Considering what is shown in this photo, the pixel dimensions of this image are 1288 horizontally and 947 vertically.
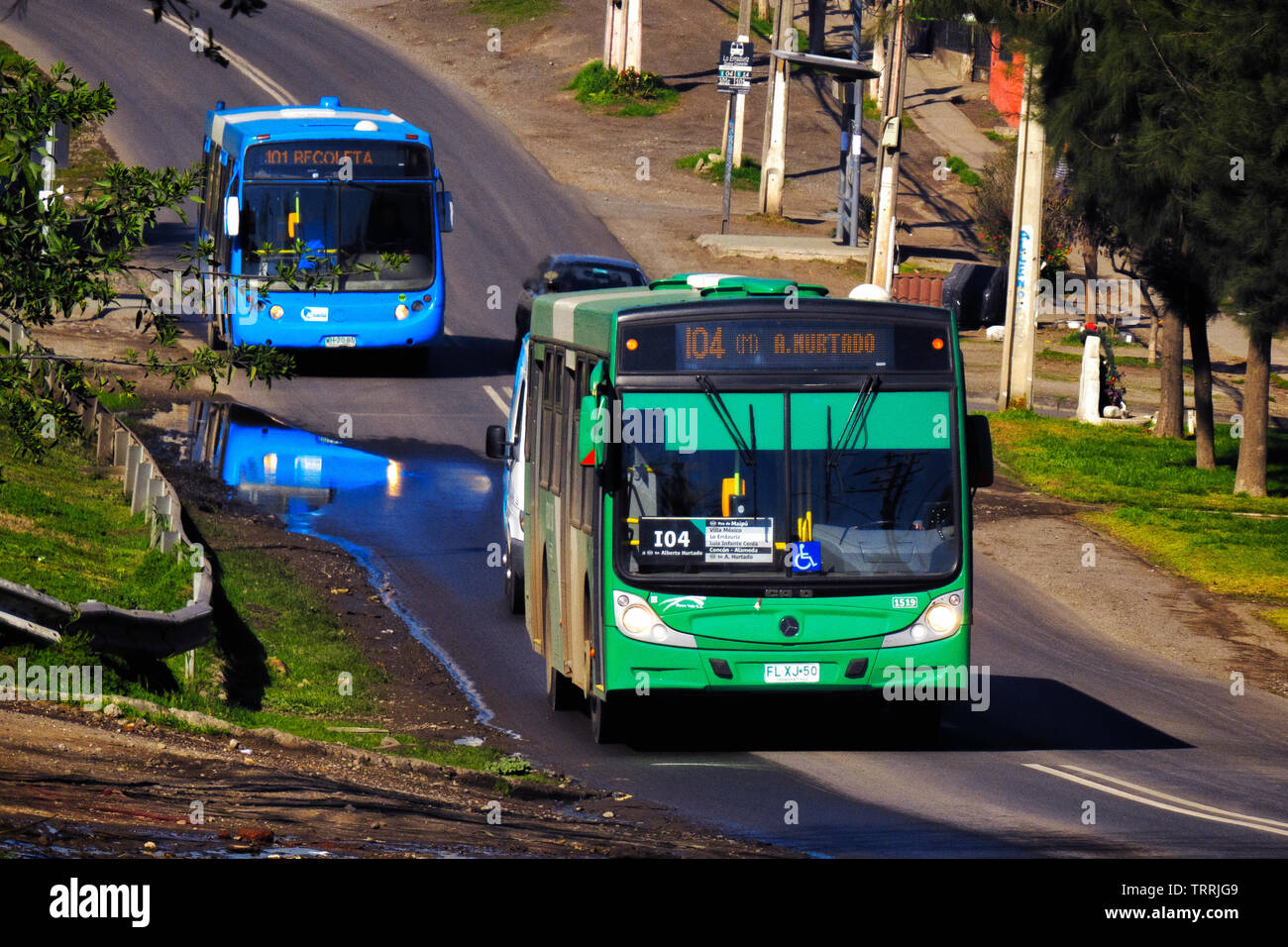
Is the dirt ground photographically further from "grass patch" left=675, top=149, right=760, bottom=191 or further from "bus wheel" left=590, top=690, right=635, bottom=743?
"grass patch" left=675, top=149, right=760, bottom=191

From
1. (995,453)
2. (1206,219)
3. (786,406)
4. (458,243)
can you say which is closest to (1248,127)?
(1206,219)

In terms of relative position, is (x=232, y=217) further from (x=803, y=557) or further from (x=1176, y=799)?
(x=1176, y=799)

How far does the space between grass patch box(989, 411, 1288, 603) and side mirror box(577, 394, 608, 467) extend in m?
10.0

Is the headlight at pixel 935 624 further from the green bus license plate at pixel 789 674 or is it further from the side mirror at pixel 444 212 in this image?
the side mirror at pixel 444 212

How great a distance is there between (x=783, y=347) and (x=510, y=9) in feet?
183

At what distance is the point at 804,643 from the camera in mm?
11562

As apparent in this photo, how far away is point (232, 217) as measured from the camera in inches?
1063

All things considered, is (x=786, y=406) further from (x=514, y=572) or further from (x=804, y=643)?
(x=514, y=572)

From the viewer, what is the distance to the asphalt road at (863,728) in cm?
1026

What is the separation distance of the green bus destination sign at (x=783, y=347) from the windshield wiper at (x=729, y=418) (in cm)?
11

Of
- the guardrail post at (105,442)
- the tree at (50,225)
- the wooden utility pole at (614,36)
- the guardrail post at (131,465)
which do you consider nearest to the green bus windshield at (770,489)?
the tree at (50,225)

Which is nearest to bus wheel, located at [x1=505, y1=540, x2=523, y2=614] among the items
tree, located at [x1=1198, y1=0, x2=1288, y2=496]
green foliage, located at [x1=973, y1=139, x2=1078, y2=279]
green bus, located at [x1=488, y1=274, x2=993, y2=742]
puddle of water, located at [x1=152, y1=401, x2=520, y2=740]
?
puddle of water, located at [x1=152, y1=401, x2=520, y2=740]

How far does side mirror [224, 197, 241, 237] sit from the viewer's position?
26.9 meters

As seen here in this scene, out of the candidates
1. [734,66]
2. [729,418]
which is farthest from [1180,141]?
[734,66]
